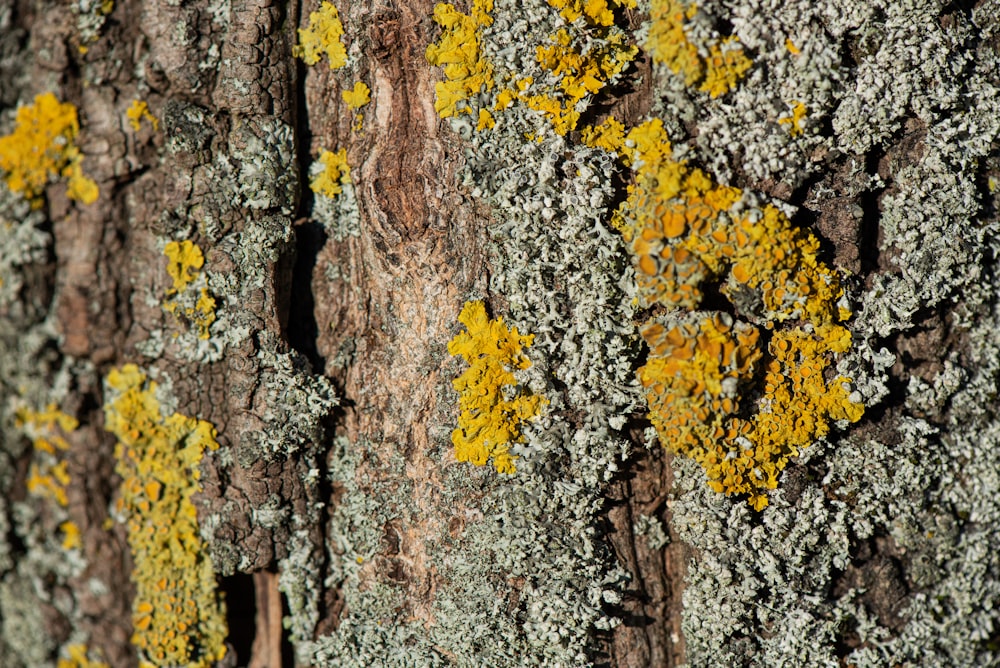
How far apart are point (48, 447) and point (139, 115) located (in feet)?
3.39

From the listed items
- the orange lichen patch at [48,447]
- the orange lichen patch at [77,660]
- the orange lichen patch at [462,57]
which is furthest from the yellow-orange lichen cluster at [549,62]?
the orange lichen patch at [77,660]

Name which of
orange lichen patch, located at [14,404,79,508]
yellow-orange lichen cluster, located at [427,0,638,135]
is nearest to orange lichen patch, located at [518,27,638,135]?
yellow-orange lichen cluster, located at [427,0,638,135]

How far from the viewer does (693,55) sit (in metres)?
1.70

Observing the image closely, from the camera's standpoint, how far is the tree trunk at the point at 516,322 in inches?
68.7

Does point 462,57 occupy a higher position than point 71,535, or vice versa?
point 462,57

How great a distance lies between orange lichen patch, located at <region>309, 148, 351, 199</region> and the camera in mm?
1977

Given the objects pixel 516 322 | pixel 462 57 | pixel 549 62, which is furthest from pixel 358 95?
pixel 516 322

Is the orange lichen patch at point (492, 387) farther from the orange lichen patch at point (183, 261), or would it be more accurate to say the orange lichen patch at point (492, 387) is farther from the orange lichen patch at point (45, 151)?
the orange lichen patch at point (45, 151)

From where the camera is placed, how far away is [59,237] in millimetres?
2039

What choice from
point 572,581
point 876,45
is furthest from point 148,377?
point 876,45

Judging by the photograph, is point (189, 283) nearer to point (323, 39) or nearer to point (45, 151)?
point (45, 151)

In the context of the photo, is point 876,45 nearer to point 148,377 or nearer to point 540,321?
point 540,321

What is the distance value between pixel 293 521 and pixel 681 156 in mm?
1450

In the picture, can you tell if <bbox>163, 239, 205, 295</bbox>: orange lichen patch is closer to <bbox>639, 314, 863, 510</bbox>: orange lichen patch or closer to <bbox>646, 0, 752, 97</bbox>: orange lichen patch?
<bbox>639, 314, 863, 510</bbox>: orange lichen patch
